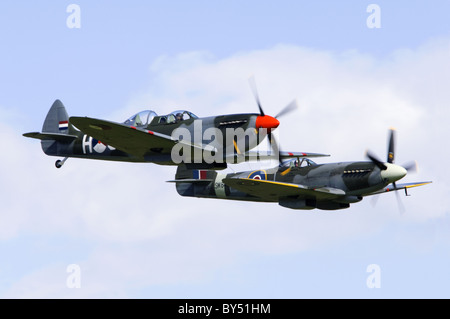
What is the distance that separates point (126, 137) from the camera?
84.2 ft

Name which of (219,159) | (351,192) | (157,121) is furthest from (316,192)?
(157,121)

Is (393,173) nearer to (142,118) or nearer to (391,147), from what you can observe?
(391,147)

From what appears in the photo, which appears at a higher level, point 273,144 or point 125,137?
point 125,137

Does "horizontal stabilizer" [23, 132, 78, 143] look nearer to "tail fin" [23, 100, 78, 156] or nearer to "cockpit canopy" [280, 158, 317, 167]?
"tail fin" [23, 100, 78, 156]

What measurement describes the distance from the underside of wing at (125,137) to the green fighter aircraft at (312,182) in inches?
72.2

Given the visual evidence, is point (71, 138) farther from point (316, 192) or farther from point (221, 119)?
point (316, 192)

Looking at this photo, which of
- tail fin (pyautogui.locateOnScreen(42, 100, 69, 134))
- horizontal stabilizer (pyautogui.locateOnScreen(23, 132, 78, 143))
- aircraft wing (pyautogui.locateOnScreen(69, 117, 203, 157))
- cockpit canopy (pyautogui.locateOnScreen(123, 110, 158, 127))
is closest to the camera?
aircraft wing (pyautogui.locateOnScreen(69, 117, 203, 157))

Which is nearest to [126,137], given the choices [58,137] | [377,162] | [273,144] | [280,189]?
[58,137]

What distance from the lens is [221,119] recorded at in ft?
86.5

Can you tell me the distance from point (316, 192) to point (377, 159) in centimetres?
208

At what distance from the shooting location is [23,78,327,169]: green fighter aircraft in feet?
83.8

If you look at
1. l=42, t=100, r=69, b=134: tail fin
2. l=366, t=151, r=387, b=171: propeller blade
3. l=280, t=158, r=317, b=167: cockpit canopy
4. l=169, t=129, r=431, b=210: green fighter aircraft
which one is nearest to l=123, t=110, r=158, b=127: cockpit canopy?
l=169, t=129, r=431, b=210: green fighter aircraft

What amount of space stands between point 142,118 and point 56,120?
Result: 445 centimetres

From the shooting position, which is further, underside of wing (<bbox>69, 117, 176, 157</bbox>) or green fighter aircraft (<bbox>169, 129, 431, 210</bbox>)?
green fighter aircraft (<bbox>169, 129, 431, 210</bbox>)
